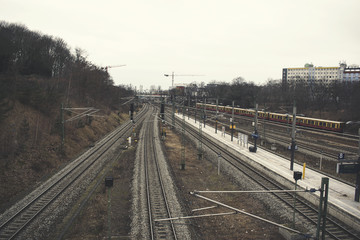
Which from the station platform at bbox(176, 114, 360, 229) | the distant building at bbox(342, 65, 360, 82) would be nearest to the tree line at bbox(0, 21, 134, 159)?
the station platform at bbox(176, 114, 360, 229)

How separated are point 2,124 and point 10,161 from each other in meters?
5.79

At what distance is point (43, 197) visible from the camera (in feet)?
56.5

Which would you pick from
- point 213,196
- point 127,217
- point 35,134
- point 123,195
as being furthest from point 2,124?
point 213,196

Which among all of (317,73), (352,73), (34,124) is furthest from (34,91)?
(317,73)

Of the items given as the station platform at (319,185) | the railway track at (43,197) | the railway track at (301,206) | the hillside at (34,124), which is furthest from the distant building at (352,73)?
the railway track at (43,197)

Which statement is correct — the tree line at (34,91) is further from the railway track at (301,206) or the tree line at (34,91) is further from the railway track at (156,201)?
the railway track at (301,206)

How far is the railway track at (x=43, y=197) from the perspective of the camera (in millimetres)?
13312

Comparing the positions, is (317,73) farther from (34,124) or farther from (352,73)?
(34,124)

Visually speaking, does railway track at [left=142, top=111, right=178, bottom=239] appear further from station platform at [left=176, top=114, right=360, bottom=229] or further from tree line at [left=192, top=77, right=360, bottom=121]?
tree line at [left=192, top=77, right=360, bottom=121]

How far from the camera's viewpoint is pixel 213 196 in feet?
60.6

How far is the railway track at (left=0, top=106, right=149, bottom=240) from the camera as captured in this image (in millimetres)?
13312

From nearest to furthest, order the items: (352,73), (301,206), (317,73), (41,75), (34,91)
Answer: (301,206) < (34,91) < (41,75) < (352,73) < (317,73)

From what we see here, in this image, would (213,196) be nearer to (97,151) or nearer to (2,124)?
(97,151)

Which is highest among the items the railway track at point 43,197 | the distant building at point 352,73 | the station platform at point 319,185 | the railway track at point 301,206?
the distant building at point 352,73
